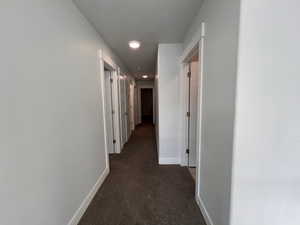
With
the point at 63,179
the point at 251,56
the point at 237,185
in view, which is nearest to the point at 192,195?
the point at 237,185

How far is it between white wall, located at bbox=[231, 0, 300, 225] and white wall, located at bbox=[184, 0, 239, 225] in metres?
0.07

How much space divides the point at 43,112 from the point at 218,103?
149 cm

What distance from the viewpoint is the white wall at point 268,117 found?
93cm

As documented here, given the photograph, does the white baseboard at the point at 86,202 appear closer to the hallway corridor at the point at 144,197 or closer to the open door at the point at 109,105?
the hallway corridor at the point at 144,197

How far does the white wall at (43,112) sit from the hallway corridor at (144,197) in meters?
0.35

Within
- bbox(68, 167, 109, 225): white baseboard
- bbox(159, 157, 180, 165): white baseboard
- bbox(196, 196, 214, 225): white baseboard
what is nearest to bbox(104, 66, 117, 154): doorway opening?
bbox(68, 167, 109, 225): white baseboard

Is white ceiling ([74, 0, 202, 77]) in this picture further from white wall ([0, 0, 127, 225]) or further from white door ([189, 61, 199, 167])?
white door ([189, 61, 199, 167])

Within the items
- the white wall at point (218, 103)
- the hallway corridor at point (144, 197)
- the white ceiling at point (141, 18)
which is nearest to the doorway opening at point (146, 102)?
the hallway corridor at point (144, 197)

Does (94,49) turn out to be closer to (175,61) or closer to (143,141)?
(175,61)

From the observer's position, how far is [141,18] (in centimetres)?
189

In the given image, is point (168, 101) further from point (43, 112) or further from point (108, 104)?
point (43, 112)

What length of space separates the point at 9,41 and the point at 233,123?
1.59 m

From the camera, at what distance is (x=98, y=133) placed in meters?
2.28

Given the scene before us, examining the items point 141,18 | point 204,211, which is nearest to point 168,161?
point 204,211
